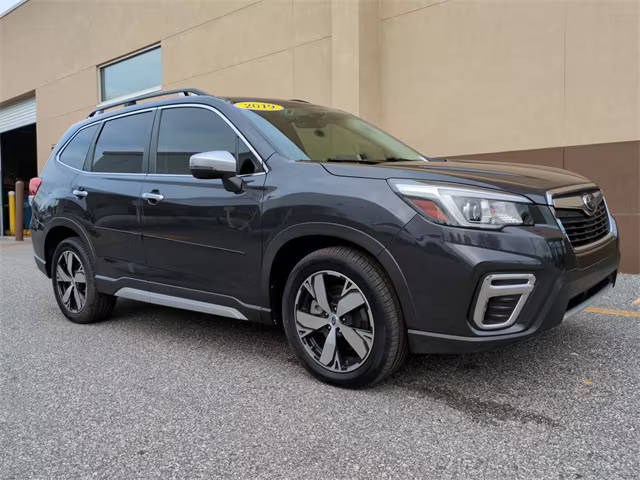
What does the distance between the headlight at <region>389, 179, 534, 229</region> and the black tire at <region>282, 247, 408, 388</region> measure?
0.42 m

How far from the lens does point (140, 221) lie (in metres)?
3.87

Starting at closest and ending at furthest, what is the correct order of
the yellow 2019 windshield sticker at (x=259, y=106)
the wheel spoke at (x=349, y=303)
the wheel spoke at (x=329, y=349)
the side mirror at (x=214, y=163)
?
the wheel spoke at (x=349, y=303), the wheel spoke at (x=329, y=349), the side mirror at (x=214, y=163), the yellow 2019 windshield sticker at (x=259, y=106)

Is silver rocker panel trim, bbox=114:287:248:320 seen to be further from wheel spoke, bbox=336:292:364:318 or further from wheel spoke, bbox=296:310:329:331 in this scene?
wheel spoke, bbox=336:292:364:318

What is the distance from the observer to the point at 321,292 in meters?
2.98

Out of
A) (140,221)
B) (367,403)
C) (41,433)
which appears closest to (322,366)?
(367,403)

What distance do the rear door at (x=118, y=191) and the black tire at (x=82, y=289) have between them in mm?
194

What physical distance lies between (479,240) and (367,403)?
1.00 m

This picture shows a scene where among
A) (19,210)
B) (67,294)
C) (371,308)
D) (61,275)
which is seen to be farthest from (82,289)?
(19,210)

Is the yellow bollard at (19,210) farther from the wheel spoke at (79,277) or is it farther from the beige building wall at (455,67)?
the wheel spoke at (79,277)

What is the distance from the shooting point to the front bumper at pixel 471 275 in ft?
8.27

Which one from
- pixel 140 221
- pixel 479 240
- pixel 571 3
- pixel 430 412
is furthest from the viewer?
pixel 571 3

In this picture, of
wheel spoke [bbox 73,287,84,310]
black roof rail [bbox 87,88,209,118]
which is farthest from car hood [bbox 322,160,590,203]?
wheel spoke [bbox 73,287,84,310]

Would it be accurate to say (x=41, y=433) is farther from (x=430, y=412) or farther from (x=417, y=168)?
(x=417, y=168)

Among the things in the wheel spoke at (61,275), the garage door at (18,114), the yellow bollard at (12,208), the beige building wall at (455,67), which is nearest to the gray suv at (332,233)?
the wheel spoke at (61,275)
